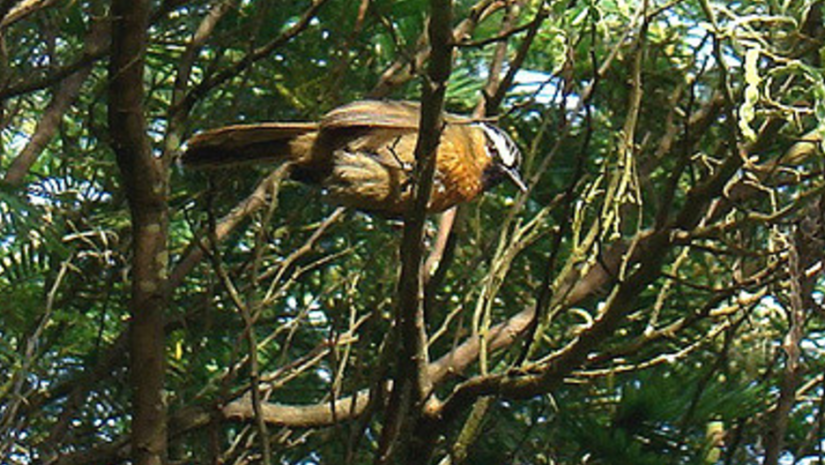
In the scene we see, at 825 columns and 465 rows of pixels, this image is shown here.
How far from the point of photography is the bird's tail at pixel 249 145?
173 inches

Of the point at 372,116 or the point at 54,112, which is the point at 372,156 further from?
the point at 54,112

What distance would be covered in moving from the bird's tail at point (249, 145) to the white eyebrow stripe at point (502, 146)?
1.90 feet

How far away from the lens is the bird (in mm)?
4676

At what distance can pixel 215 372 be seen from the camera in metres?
5.24

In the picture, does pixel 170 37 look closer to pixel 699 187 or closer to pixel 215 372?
pixel 215 372

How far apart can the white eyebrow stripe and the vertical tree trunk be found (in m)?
1.43

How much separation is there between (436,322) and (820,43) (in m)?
2.29

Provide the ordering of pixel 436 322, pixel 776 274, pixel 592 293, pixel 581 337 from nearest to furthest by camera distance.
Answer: pixel 581 337, pixel 776 274, pixel 592 293, pixel 436 322

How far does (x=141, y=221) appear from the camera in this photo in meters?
3.75

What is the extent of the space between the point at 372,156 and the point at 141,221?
124cm

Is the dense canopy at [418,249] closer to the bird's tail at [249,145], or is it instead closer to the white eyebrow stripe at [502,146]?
the bird's tail at [249,145]

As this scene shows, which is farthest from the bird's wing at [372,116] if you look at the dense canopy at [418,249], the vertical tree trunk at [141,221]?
the vertical tree trunk at [141,221]

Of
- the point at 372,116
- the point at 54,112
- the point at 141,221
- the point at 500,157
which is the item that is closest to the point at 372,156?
the point at 372,116

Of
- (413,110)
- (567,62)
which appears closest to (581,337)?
(567,62)
